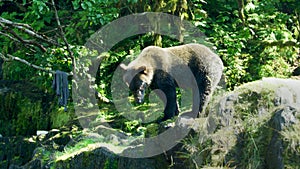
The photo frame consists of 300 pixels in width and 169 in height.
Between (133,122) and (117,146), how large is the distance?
2.35 metres

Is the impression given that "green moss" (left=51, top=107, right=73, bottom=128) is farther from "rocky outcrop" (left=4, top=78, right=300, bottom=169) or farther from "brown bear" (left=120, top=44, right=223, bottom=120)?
"rocky outcrop" (left=4, top=78, right=300, bottom=169)

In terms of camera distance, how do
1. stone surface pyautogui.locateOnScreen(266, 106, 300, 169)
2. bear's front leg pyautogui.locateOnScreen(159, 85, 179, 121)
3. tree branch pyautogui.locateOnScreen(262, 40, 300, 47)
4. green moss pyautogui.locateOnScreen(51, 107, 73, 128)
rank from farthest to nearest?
tree branch pyautogui.locateOnScreen(262, 40, 300, 47)
green moss pyautogui.locateOnScreen(51, 107, 73, 128)
bear's front leg pyautogui.locateOnScreen(159, 85, 179, 121)
stone surface pyautogui.locateOnScreen(266, 106, 300, 169)

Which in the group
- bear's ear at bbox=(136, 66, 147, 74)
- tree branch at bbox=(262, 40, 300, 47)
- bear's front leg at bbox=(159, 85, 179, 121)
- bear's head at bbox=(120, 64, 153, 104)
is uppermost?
tree branch at bbox=(262, 40, 300, 47)

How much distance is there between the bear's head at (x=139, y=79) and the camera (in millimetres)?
8141

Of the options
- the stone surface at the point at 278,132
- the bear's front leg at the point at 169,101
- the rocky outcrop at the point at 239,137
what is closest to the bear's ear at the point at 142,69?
the bear's front leg at the point at 169,101

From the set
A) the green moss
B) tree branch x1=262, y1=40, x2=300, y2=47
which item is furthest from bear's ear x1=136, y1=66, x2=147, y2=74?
tree branch x1=262, y1=40, x2=300, y2=47

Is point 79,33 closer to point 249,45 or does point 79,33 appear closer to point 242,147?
point 249,45

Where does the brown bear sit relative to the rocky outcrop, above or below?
above

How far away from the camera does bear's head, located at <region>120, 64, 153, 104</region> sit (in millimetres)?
8141

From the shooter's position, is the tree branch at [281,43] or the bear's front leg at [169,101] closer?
the bear's front leg at [169,101]

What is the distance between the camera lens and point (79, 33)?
40.1ft

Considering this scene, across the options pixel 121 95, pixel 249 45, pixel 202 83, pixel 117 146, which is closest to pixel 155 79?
pixel 202 83

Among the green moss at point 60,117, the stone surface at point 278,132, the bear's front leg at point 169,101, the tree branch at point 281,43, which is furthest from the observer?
the tree branch at point 281,43

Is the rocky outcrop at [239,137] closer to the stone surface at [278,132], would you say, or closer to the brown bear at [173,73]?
the stone surface at [278,132]
